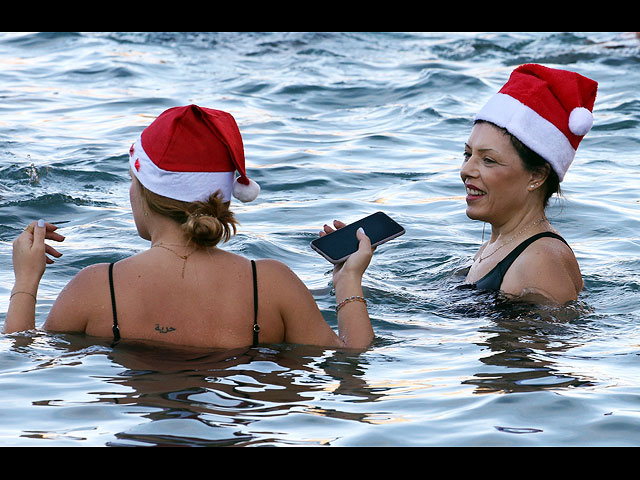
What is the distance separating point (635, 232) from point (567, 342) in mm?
3556

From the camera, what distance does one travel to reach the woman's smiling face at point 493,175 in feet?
20.3

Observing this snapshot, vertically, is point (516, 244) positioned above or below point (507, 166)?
below

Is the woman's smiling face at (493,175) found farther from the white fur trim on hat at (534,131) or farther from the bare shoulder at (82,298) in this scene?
the bare shoulder at (82,298)

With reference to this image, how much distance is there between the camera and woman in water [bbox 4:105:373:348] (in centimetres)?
444

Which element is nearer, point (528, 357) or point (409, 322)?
point (528, 357)

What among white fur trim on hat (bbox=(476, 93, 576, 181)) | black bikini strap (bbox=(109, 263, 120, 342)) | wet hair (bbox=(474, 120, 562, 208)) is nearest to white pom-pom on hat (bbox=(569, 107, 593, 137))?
white fur trim on hat (bbox=(476, 93, 576, 181))

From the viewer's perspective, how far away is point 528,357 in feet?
16.6

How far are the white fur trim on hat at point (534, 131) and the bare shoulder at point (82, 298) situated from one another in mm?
2776

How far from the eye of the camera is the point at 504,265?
243 inches

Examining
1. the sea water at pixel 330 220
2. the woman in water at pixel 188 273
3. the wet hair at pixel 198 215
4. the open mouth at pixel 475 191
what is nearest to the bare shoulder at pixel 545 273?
the sea water at pixel 330 220

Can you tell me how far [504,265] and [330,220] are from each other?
10.0ft
